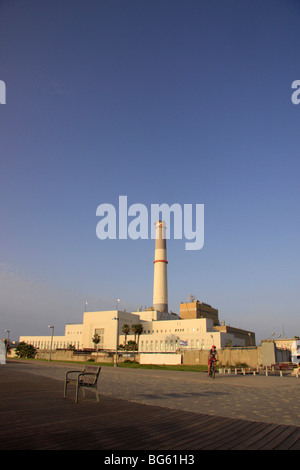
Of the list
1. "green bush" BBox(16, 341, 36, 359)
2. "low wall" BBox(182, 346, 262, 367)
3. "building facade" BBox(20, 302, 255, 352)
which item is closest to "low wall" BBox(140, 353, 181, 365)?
"low wall" BBox(182, 346, 262, 367)

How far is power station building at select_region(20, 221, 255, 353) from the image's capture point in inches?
3494

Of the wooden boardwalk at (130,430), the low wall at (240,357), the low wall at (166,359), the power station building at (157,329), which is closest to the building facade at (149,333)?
the power station building at (157,329)

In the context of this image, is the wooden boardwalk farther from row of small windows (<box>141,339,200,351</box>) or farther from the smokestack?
the smokestack

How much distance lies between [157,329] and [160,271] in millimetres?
19454

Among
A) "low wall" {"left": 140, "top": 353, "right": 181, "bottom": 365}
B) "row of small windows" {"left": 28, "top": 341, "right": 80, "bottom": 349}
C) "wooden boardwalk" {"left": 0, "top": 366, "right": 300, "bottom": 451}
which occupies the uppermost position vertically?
"wooden boardwalk" {"left": 0, "top": 366, "right": 300, "bottom": 451}

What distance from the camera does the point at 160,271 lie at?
9900cm

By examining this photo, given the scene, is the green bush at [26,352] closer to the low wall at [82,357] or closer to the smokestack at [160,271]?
the low wall at [82,357]

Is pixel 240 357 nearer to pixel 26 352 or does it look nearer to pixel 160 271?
pixel 26 352

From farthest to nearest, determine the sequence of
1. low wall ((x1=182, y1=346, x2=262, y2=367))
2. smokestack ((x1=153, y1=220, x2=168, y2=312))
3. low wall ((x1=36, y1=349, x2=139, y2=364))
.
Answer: smokestack ((x1=153, y1=220, x2=168, y2=312)) → low wall ((x1=36, y1=349, x2=139, y2=364)) → low wall ((x1=182, y1=346, x2=262, y2=367))

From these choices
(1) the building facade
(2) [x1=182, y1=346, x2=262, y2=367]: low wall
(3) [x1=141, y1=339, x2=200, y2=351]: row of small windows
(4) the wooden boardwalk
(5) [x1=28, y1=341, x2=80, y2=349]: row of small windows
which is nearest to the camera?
(4) the wooden boardwalk

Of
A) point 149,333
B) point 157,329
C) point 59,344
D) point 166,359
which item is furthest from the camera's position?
point 59,344

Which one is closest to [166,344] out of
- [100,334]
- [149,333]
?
[149,333]

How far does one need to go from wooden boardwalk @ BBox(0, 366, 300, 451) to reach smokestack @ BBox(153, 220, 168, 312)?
3575 inches
